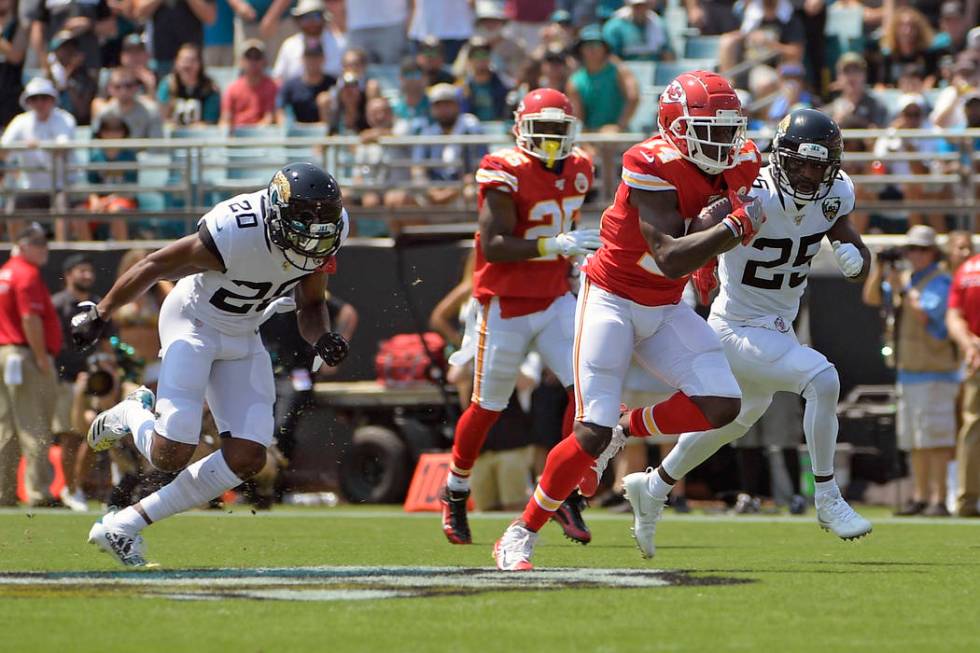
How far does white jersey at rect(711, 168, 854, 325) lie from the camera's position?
7973 mm

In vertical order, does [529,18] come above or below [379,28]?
above

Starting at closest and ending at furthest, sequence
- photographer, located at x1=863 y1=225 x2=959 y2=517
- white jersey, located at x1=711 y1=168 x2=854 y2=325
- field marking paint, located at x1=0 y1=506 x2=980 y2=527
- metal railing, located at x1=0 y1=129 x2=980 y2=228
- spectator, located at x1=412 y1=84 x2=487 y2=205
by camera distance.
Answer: white jersey, located at x1=711 y1=168 x2=854 y2=325
field marking paint, located at x1=0 y1=506 x2=980 y2=527
photographer, located at x1=863 y1=225 x2=959 y2=517
metal railing, located at x1=0 y1=129 x2=980 y2=228
spectator, located at x1=412 y1=84 x2=487 y2=205

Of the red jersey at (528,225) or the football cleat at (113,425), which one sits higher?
the red jersey at (528,225)

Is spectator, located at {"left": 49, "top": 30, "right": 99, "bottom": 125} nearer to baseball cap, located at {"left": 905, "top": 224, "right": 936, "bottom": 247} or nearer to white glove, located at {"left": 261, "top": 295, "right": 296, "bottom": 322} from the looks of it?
baseball cap, located at {"left": 905, "top": 224, "right": 936, "bottom": 247}

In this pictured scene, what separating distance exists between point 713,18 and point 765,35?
1.24 metres

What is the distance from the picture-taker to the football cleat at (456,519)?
8.73 meters

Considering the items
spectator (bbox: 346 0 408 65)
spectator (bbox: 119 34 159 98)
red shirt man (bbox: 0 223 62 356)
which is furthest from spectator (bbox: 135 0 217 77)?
red shirt man (bbox: 0 223 62 356)

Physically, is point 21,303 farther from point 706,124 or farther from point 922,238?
point 706,124

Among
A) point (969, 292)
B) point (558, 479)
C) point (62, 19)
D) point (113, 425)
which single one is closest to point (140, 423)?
point (113, 425)

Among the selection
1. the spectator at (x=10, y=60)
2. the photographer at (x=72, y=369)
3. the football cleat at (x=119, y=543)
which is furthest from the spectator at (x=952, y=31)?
the football cleat at (x=119, y=543)

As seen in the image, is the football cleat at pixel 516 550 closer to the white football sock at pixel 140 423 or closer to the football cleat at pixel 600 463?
the football cleat at pixel 600 463

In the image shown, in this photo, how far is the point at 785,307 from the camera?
8.26 meters

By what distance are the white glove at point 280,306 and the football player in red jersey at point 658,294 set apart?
4.28 feet

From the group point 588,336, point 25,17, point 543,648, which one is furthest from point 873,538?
point 25,17
